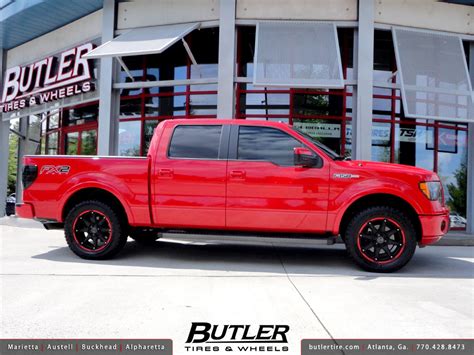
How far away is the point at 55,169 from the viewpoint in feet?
18.8

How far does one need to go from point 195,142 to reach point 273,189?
1334 millimetres

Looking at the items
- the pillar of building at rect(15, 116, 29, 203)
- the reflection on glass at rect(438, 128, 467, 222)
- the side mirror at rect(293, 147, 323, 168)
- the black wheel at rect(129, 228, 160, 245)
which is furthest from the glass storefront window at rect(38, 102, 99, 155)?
the reflection on glass at rect(438, 128, 467, 222)

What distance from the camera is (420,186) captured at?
16.6ft

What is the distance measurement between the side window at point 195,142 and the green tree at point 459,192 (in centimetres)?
820

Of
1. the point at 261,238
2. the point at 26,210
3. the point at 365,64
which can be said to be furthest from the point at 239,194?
the point at 365,64

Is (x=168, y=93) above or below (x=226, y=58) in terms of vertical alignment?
below

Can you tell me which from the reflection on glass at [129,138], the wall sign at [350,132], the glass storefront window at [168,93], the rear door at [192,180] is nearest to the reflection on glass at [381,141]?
the wall sign at [350,132]

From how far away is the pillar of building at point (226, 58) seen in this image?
9.48m

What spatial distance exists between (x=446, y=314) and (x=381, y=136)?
26.0ft

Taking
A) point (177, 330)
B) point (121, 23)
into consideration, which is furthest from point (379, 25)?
point (177, 330)

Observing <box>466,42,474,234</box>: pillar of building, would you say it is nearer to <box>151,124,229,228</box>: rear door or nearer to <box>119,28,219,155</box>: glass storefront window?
<box>119,28,219,155</box>: glass storefront window

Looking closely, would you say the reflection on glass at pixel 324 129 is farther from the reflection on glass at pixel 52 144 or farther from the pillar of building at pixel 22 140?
the pillar of building at pixel 22 140

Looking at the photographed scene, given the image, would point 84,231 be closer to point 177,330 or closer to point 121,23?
point 177,330

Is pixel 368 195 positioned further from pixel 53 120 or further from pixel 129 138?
pixel 53 120
